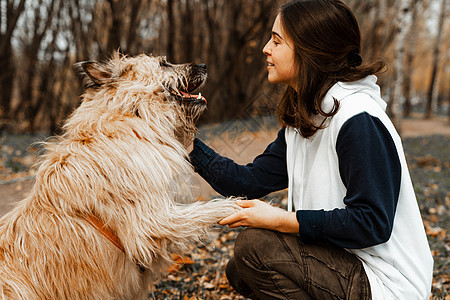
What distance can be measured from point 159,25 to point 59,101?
3487 millimetres

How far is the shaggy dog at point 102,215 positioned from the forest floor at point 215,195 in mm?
393

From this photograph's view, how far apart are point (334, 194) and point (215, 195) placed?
3.21 metres

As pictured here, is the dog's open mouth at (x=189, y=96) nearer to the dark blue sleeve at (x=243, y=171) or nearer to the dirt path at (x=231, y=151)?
the dark blue sleeve at (x=243, y=171)

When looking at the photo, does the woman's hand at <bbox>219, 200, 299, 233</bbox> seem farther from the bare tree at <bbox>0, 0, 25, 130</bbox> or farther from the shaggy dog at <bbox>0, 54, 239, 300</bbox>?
the bare tree at <bbox>0, 0, 25, 130</bbox>

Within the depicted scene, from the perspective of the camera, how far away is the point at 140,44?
33.7 feet

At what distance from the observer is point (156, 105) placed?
2418 mm

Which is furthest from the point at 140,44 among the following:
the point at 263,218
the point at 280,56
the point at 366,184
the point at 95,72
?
the point at 366,184

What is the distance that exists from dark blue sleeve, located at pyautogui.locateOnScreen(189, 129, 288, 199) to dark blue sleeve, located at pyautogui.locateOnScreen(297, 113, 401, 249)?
0.73m

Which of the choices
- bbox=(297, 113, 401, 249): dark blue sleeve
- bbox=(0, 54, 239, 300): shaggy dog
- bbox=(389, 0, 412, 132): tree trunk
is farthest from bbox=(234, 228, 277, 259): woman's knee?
bbox=(389, 0, 412, 132): tree trunk

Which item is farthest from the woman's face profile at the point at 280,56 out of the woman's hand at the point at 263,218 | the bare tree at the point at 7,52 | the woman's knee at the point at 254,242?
the bare tree at the point at 7,52

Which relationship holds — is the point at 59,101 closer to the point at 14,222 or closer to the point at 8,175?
the point at 8,175

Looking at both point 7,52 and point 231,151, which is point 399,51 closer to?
point 231,151

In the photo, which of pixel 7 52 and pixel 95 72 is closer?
pixel 95 72

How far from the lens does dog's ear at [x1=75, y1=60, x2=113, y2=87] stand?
7.95ft
